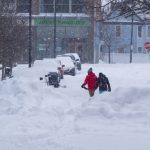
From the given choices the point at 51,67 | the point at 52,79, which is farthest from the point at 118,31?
the point at 52,79

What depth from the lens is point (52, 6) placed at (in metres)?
61.8

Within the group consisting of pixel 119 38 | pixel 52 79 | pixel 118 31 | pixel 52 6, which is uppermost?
pixel 52 6

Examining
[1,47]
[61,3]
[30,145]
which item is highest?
[61,3]

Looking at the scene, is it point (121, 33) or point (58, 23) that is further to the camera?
point (121, 33)

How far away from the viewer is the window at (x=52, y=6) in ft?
199

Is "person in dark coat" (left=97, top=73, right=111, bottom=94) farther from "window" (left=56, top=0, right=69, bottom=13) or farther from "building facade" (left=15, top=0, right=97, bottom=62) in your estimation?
"building facade" (left=15, top=0, right=97, bottom=62)

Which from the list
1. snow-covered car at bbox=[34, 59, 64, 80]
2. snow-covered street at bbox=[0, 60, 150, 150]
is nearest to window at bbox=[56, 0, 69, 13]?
snow-covered car at bbox=[34, 59, 64, 80]

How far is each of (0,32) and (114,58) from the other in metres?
48.1

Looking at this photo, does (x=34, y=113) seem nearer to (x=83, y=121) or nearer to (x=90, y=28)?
(x=83, y=121)

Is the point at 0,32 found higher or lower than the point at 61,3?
lower

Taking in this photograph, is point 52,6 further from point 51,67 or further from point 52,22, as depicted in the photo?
point 51,67

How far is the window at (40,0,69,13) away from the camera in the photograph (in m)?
60.7

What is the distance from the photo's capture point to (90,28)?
6156 centimetres

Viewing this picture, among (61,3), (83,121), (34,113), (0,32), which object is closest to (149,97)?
(83,121)
